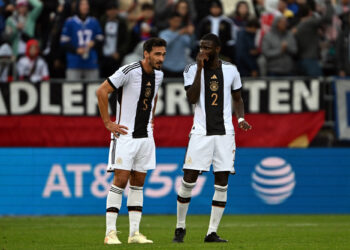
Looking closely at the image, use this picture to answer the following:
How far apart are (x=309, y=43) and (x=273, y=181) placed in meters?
3.20

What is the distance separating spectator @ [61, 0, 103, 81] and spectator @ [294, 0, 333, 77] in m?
4.25

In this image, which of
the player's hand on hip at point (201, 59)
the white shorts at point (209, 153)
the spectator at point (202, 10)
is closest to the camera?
the player's hand on hip at point (201, 59)

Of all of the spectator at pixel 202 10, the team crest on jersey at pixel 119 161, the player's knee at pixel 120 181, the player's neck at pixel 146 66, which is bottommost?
the player's knee at pixel 120 181

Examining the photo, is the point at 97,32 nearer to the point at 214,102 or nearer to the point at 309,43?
the point at 309,43

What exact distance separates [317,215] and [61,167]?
5.15 m

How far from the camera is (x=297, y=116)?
18.0 metres

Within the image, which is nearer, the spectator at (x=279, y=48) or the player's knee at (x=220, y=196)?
the player's knee at (x=220, y=196)

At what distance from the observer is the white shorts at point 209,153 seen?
34.3 feet

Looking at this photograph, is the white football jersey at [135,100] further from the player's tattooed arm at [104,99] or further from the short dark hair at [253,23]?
the short dark hair at [253,23]

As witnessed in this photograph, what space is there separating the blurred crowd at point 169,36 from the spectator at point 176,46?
0.07 feet

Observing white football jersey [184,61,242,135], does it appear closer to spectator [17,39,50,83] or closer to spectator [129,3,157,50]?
spectator [17,39,50,83]

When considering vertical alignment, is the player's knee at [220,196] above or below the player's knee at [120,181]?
below

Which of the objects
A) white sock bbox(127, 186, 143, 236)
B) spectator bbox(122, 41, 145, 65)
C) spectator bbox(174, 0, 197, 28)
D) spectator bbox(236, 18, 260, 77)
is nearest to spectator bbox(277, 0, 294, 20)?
spectator bbox(236, 18, 260, 77)

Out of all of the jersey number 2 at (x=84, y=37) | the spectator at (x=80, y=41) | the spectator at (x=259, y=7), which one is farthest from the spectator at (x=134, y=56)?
the spectator at (x=259, y=7)
